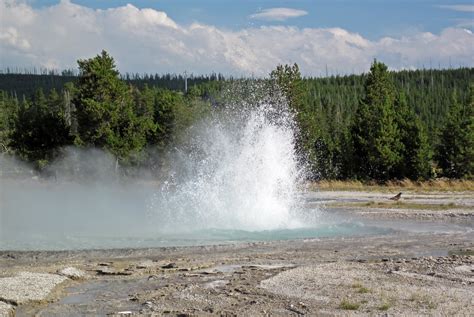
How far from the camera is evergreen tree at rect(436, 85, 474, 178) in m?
46.1

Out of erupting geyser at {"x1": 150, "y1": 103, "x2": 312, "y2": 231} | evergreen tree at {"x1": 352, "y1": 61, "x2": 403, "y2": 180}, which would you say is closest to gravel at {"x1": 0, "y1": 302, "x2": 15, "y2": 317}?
erupting geyser at {"x1": 150, "y1": 103, "x2": 312, "y2": 231}

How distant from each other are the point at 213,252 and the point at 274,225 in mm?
6401

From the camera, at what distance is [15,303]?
13.4 metres

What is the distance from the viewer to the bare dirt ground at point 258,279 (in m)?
12.9

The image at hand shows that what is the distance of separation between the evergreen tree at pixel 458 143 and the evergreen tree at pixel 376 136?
12.3 feet

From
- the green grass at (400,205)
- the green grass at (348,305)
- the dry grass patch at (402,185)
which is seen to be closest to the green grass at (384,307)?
the green grass at (348,305)

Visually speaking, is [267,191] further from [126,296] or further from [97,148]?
[97,148]

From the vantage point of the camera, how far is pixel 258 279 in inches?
609

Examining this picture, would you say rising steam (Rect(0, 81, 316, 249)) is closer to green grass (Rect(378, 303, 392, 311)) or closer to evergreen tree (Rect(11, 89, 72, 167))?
green grass (Rect(378, 303, 392, 311))

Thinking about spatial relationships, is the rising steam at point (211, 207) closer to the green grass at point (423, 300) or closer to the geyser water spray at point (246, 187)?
the geyser water spray at point (246, 187)

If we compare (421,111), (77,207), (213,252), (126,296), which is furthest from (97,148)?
(421,111)

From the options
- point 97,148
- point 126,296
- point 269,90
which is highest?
point 269,90

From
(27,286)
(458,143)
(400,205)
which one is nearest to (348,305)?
(27,286)

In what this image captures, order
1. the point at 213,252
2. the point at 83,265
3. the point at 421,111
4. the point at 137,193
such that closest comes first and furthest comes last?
the point at 83,265
the point at 213,252
the point at 137,193
the point at 421,111
